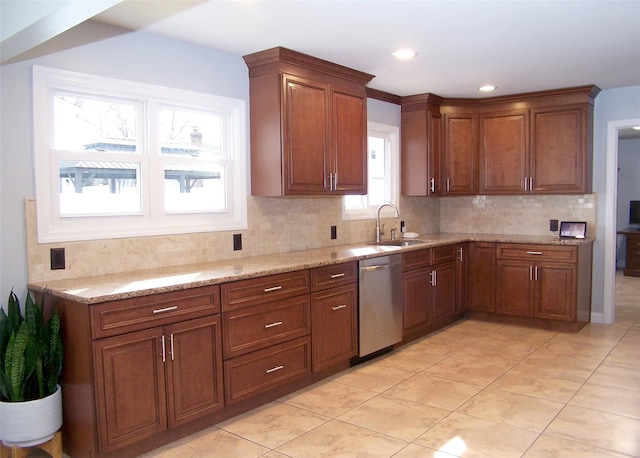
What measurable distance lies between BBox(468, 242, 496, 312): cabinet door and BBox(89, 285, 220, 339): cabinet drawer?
132 inches

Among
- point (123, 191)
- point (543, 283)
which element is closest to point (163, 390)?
point (123, 191)

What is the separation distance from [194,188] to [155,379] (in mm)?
1426

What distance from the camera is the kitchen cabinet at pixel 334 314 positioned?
354cm

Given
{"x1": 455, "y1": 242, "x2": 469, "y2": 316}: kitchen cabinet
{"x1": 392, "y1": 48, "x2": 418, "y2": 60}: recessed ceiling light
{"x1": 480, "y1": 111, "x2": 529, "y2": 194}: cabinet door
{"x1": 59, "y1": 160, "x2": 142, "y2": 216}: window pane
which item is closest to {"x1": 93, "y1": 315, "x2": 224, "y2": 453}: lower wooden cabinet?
{"x1": 59, "y1": 160, "x2": 142, "y2": 216}: window pane

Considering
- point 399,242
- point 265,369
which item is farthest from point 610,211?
point 265,369

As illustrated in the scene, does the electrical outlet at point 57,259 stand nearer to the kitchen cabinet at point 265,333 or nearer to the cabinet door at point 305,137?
the kitchen cabinet at point 265,333

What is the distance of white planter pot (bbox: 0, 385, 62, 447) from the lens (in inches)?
91.7

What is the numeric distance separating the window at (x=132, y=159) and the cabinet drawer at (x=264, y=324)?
0.78m

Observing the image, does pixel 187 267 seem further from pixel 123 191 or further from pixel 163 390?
pixel 163 390

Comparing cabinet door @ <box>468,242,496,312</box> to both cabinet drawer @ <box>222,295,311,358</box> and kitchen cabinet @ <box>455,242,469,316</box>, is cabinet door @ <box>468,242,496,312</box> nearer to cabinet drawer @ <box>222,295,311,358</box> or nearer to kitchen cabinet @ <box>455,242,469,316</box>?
kitchen cabinet @ <box>455,242,469,316</box>

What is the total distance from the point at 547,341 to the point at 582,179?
1646 millimetres

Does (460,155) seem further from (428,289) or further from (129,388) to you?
(129,388)

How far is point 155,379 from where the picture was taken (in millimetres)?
2600

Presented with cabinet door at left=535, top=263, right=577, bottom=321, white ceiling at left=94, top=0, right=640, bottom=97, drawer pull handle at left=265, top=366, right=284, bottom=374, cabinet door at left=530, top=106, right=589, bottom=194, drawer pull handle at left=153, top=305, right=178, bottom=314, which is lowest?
drawer pull handle at left=265, top=366, right=284, bottom=374
